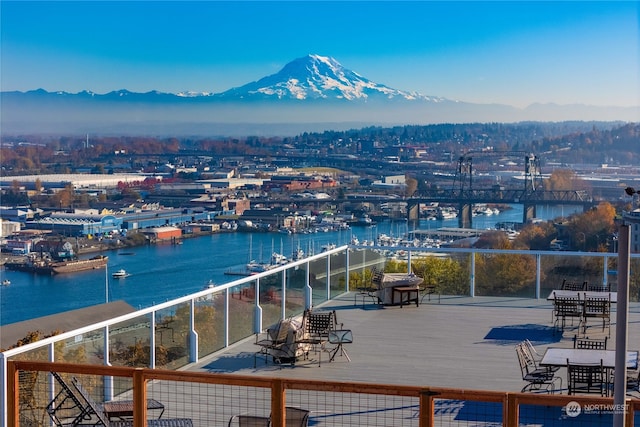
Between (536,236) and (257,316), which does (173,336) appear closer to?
(257,316)

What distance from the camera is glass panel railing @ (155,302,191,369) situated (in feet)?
23.3

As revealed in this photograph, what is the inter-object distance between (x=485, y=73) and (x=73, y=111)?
37518mm

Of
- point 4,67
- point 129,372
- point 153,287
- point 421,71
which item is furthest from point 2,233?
point 129,372

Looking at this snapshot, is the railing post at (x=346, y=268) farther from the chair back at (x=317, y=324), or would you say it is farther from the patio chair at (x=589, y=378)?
the patio chair at (x=589, y=378)

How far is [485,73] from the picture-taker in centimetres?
7831

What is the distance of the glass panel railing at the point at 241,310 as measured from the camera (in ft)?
27.4

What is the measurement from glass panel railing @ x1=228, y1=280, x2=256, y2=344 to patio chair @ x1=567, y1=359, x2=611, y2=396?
11.5 feet

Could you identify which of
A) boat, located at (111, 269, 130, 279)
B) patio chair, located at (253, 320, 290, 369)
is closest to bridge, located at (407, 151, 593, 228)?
boat, located at (111, 269, 130, 279)

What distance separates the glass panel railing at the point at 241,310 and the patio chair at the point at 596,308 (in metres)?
3.39

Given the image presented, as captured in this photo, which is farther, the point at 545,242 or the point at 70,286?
the point at 70,286

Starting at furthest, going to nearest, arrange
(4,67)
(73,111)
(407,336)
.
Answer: (4,67)
(73,111)
(407,336)

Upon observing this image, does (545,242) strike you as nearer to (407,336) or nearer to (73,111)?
(407,336)

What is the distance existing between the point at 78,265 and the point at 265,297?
138 feet

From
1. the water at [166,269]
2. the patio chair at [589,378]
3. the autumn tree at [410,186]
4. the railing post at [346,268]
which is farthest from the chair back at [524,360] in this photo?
the autumn tree at [410,186]
